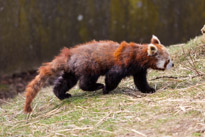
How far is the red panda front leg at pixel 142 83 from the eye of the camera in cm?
589

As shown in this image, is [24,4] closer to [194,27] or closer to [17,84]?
[17,84]

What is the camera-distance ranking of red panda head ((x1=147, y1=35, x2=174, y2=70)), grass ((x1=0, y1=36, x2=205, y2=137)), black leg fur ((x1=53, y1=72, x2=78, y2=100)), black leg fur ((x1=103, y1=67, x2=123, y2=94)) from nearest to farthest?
grass ((x1=0, y1=36, x2=205, y2=137)) → black leg fur ((x1=103, y1=67, x2=123, y2=94)) → red panda head ((x1=147, y1=35, x2=174, y2=70)) → black leg fur ((x1=53, y1=72, x2=78, y2=100))

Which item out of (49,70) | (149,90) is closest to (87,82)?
(49,70)

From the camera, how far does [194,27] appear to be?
10.9 metres

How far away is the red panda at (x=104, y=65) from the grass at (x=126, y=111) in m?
0.21

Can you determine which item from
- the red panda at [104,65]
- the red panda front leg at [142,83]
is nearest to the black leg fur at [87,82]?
the red panda at [104,65]

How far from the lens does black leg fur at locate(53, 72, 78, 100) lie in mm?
6121

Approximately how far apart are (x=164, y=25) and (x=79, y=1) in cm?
254

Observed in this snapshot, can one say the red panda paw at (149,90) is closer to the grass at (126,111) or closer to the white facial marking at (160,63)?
the grass at (126,111)

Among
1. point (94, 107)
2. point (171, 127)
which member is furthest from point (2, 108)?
point (171, 127)

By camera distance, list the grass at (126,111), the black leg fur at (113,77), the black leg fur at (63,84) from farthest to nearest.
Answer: the black leg fur at (63,84) < the black leg fur at (113,77) < the grass at (126,111)

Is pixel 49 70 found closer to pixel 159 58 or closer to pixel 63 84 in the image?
pixel 63 84

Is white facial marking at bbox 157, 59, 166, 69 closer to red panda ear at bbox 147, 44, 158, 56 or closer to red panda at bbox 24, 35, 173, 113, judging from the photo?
red panda at bbox 24, 35, 173, 113

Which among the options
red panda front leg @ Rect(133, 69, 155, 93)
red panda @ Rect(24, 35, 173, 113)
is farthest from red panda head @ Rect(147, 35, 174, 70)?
red panda front leg @ Rect(133, 69, 155, 93)
